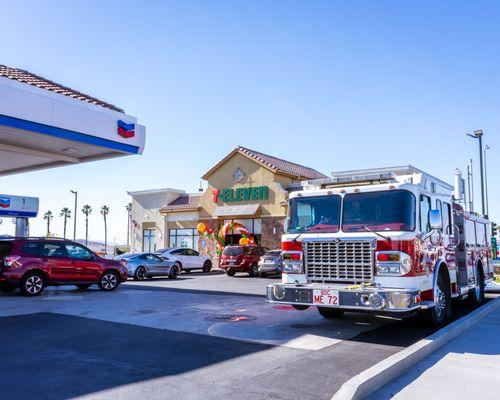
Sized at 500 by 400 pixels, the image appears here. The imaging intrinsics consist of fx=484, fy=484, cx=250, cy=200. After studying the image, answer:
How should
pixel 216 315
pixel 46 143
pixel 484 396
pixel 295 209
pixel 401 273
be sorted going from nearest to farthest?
pixel 484 396 < pixel 401 273 < pixel 295 209 < pixel 216 315 < pixel 46 143

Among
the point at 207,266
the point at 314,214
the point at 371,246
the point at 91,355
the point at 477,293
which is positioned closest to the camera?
the point at 91,355

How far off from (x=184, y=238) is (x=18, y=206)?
41.7ft

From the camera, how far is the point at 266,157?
36.6 meters

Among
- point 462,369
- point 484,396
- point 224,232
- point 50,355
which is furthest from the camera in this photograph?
point 224,232

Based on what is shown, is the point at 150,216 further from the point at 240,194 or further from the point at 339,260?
the point at 339,260

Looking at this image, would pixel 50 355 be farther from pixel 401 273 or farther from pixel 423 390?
pixel 401 273

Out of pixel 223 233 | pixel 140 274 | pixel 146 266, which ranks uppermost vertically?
pixel 223 233

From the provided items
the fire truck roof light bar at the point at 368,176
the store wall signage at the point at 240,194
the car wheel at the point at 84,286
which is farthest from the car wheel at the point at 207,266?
the fire truck roof light bar at the point at 368,176

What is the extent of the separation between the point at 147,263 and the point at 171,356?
17068 millimetres

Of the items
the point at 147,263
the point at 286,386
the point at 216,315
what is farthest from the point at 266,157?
the point at 286,386

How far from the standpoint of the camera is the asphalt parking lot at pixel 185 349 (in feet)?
17.6

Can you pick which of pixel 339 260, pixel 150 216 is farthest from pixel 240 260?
pixel 339 260

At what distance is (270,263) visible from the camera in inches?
984

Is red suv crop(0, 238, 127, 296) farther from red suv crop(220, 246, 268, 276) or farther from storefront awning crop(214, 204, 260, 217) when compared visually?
storefront awning crop(214, 204, 260, 217)
